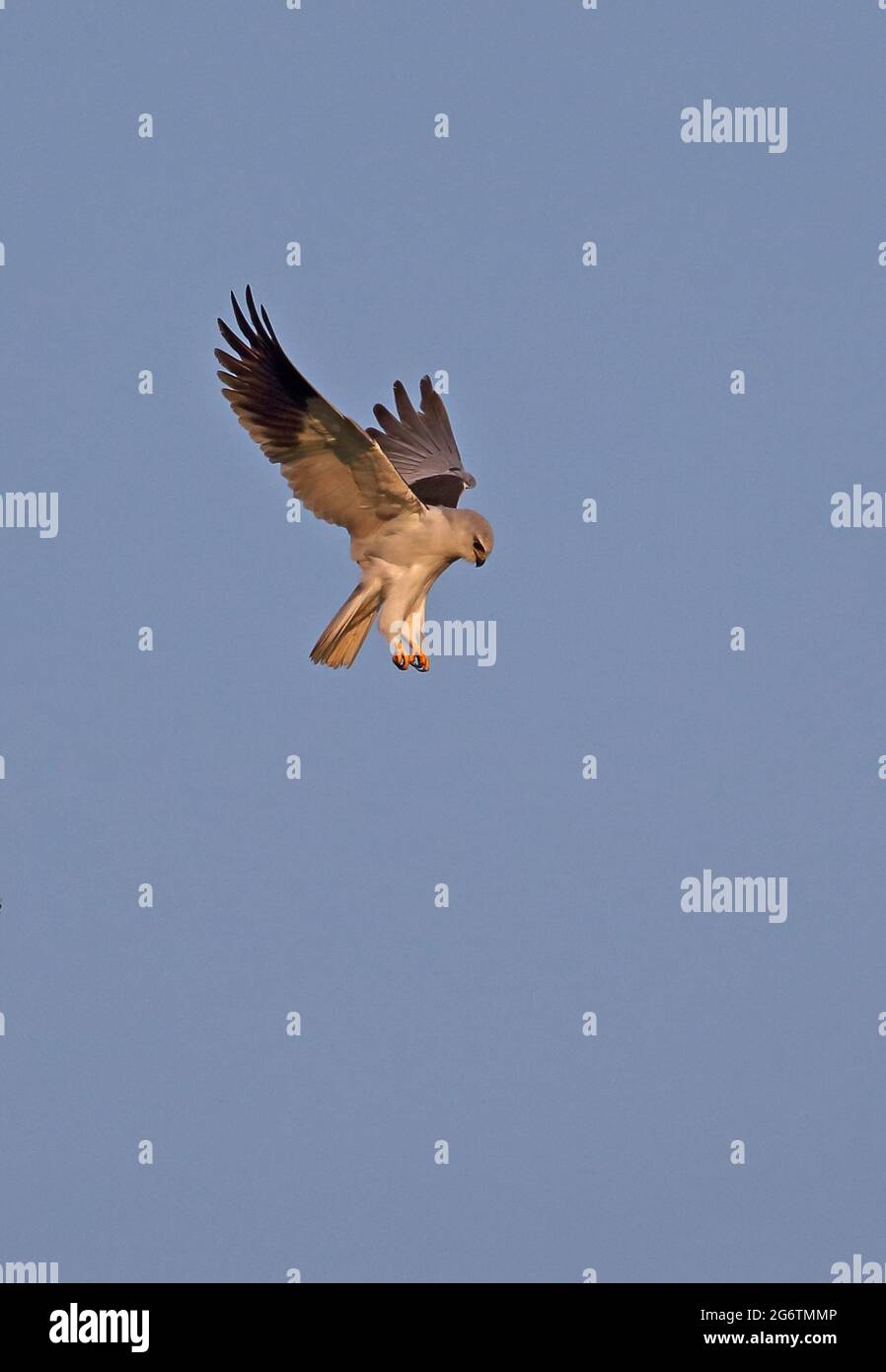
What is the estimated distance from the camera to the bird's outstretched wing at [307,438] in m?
17.1

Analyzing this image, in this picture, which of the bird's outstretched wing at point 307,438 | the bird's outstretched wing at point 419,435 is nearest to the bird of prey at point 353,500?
the bird's outstretched wing at point 307,438

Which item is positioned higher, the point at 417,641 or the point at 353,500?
the point at 353,500

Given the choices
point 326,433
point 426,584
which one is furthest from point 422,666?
point 326,433

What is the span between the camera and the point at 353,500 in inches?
694

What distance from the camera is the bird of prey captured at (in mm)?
17172

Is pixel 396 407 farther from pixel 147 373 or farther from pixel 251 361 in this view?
pixel 147 373

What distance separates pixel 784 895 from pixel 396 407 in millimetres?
15288

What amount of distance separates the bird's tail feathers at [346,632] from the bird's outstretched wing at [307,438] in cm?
43

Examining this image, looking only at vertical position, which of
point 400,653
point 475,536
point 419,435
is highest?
point 419,435

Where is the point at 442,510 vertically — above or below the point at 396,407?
below

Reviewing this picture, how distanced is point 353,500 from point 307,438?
545mm

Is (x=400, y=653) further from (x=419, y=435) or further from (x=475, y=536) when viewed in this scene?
(x=419, y=435)

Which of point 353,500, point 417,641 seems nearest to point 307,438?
point 353,500

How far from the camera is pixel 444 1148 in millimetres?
27016
